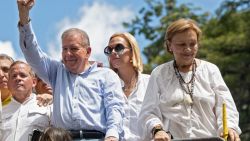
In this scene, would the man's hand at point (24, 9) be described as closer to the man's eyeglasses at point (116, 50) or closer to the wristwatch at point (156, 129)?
the man's eyeglasses at point (116, 50)

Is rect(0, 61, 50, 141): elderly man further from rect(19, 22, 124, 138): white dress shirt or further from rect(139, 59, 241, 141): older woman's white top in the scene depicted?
rect(139, 59, 241, 141): older woman's white top

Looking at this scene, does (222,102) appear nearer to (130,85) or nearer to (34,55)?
(130,85)

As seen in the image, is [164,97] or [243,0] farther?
[243,0]

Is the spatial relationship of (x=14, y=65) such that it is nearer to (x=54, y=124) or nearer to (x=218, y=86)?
(x=54, y=124)

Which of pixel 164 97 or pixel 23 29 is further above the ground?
pixel 23 29

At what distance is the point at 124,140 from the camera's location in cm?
600

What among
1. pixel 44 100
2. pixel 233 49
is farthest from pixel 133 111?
pixel 233 49

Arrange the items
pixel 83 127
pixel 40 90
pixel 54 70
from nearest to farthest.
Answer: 1. pixel 83 127
2. pixel 54 70
3. pixel 40 90

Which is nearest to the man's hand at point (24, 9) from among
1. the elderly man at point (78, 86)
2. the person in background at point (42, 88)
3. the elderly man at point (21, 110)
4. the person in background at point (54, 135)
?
the elderly man at point (78, 86)

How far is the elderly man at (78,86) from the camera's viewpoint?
18.6ft

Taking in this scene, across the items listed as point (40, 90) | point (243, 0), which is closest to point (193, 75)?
point (40, 90)

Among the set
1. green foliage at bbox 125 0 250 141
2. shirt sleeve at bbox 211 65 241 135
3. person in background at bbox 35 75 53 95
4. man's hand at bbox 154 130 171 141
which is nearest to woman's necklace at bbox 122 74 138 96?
person in background at bbox 35 75 53 95

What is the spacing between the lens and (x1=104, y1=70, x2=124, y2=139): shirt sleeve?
5633 millimetres

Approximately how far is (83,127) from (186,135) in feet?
2.91
